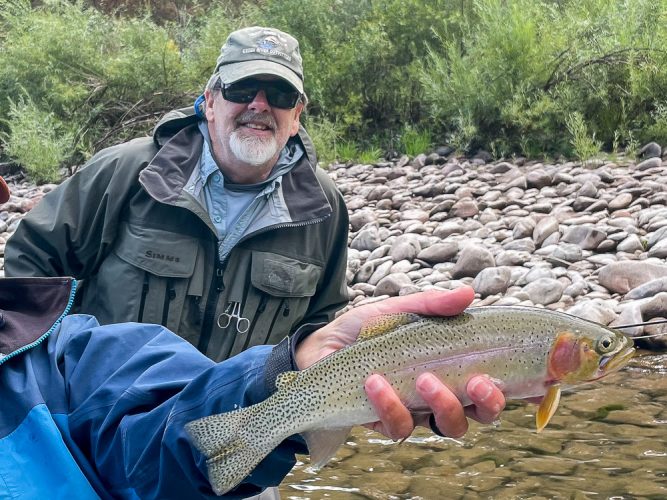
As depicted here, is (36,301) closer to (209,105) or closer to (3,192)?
(3,192)

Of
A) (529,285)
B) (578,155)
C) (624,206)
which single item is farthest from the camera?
(578,155)

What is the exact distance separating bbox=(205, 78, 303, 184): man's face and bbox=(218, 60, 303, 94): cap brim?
7cm

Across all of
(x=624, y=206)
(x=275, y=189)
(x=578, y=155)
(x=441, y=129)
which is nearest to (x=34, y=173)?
(x=441, y=129)

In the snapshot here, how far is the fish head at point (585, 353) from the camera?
209 cm

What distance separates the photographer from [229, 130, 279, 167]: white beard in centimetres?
432

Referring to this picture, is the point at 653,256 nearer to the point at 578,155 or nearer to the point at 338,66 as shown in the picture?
the point at 578,155

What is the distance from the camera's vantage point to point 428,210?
9.41 m

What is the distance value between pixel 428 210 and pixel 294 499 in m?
5.58

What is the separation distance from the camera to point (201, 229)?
13.6 ft

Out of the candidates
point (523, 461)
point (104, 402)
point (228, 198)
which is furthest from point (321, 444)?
point (523, 461)

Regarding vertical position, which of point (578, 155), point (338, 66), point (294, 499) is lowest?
point (294, 499)

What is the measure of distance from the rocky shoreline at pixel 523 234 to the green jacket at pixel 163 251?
2545mm

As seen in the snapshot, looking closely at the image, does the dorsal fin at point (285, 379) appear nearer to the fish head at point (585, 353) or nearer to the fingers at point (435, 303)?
the fingers at point (435, 303)

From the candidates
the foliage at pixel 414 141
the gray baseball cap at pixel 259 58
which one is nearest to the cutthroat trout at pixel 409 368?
the gray baseball cap at pixel 259 58
